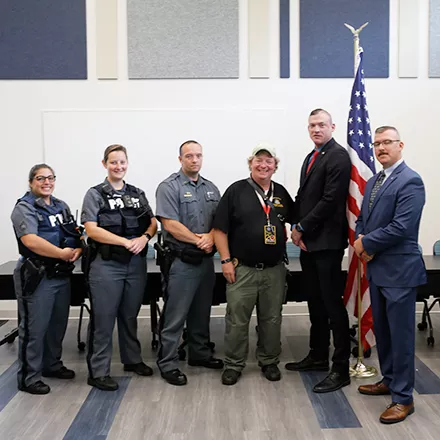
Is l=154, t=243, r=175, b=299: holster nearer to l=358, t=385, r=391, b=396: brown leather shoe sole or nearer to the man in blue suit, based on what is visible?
the man in blue suit

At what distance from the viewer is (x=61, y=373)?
3584 mm

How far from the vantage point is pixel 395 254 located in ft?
9.32

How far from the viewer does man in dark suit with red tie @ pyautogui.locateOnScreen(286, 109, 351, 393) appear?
327cm

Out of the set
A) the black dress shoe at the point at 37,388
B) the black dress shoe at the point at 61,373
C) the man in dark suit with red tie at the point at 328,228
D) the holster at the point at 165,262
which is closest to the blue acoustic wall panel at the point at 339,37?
the man in dark suit with red tie at the point at 328,228

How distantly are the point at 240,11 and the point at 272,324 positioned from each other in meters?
3.55

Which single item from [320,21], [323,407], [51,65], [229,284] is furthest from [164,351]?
[320,21]

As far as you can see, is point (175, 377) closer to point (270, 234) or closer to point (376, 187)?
point (270, 234)

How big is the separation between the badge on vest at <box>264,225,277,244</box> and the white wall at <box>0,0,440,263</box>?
2.21 metres

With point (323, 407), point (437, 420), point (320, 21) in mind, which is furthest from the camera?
point (320, 21)

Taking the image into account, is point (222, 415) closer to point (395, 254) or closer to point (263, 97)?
point (395, 254)

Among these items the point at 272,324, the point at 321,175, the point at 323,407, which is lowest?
the point at 323,407

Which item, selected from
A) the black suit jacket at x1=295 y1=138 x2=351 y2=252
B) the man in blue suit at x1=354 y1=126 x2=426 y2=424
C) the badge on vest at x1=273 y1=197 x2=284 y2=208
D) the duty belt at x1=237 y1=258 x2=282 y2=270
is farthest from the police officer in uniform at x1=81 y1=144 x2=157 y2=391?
the man in blue suit at x1=354 y1=126 x2=426 y2=424

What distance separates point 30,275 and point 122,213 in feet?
2.38

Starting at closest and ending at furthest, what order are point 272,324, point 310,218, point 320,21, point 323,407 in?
point 323,407, point 310,218, point 272,324, point 320,21
